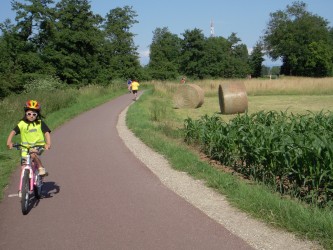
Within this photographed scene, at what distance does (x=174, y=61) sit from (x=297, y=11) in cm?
4049

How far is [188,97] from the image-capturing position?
27234 mm

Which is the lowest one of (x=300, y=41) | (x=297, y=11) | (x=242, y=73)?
(x=242, y=73)

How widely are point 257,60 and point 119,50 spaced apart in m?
41.0

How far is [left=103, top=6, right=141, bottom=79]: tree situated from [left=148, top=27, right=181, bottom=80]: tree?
17.3ft

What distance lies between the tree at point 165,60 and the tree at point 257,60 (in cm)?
1983

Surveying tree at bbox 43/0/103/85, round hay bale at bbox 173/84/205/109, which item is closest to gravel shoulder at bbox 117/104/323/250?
round hay bale at bbox 173/84/205/109

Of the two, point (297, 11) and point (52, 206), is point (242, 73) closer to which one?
point (297, 11)

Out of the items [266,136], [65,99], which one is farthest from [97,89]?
[266,136]

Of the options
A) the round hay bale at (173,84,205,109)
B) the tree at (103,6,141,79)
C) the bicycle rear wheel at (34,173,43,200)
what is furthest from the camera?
the tree at (103,6,141,79)

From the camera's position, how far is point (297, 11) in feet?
341

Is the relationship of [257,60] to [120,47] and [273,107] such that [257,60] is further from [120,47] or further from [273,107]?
[273,107]

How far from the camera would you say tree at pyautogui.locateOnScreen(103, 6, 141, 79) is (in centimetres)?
7056

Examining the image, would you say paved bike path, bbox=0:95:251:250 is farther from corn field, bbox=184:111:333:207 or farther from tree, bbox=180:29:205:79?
tree, bbox=180:29:205:79

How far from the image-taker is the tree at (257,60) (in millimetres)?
100925
